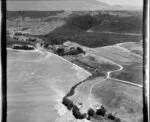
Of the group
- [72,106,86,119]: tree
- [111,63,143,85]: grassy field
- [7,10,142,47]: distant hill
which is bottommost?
[72,106,86,119]: tree

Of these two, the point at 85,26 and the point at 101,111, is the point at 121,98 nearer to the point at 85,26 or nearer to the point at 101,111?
the point at 101,111

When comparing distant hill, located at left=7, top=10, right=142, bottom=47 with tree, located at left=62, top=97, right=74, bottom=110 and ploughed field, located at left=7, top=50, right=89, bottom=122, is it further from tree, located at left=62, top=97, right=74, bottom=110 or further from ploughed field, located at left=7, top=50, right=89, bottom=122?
tree, located at left=62, top=97, right=74, bottom=110

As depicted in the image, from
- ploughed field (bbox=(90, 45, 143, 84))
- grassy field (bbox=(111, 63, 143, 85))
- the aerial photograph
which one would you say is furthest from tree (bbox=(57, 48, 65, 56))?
grassy field (bbox=(111, 63, 143, 85))

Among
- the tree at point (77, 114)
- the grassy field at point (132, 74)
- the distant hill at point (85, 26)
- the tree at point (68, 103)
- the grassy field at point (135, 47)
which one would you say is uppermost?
the distant hill at point (85, 26)

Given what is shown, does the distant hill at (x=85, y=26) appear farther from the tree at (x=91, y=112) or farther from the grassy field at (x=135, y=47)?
the tree at (x=91, y=112)

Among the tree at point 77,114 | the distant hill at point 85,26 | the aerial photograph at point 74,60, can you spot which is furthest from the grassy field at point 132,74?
the tree at point 77,114

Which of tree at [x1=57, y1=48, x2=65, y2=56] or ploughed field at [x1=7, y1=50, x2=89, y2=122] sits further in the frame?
tree at [x1=57, y1=48, x2=65, y2=56]

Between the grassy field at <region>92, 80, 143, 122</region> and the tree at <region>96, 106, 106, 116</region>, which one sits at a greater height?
the grassy field at <region>92, 80, 143, 122</region>

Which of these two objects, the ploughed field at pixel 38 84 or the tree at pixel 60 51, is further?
the tree at pixel 60 51
